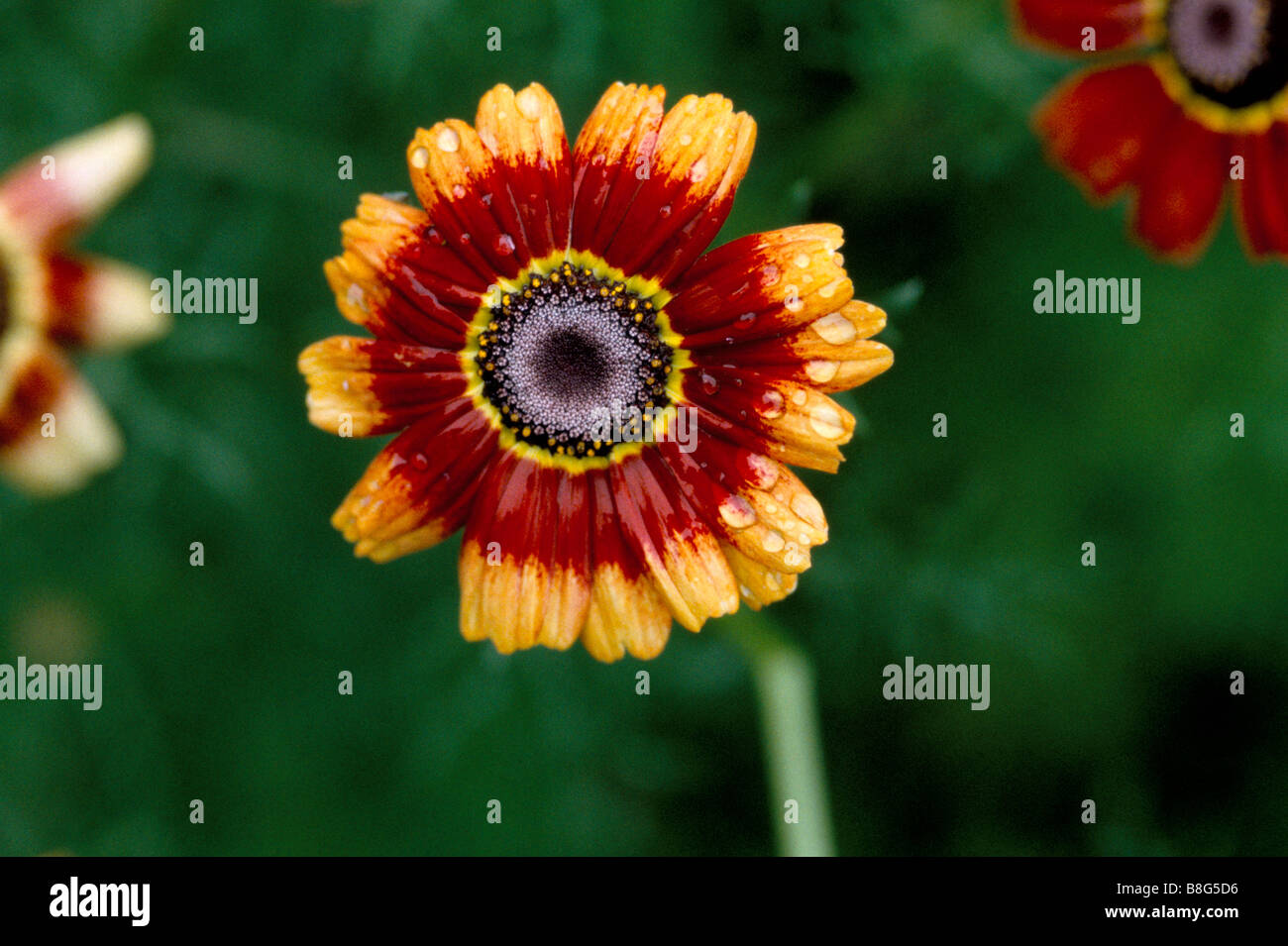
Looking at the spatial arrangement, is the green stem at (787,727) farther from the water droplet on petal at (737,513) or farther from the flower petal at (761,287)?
the flower petal at (761,287)

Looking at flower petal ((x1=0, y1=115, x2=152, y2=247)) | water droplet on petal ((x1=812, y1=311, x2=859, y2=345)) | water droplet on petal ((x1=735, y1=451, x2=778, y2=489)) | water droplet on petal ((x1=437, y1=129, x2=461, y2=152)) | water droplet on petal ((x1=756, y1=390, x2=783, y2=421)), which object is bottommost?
water droplet on petal ((x1=735, y1=451, x2=778, y2=489))

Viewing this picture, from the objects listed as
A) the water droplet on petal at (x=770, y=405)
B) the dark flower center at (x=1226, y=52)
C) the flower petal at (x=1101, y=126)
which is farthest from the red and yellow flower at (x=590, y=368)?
the dark flower center at (x=1226, y=52)

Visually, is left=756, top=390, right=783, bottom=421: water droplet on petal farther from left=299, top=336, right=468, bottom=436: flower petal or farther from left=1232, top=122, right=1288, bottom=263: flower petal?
left=1232, top=122, right=1288, bottom=263: flower petal

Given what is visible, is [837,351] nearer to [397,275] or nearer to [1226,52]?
[397,275]

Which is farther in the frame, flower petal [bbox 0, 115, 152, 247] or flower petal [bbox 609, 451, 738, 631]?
flower petal [bbox 0, 115, 152, 247]

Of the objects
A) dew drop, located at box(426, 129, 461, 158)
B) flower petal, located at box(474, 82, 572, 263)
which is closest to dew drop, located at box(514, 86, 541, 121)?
flower petal, located at box(474, 82, 572, 263)

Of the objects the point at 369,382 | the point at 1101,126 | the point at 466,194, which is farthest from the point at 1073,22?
the point at 369,382

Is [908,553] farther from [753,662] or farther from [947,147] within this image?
[947,147]
